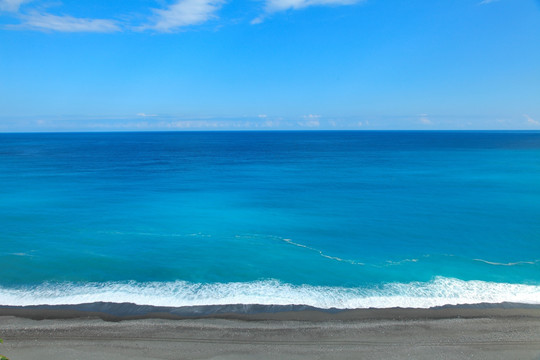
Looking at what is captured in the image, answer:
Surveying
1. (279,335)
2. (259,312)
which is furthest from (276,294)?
(279,335)

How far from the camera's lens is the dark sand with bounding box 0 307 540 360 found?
11.2 m

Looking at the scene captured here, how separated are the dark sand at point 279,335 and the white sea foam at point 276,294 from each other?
816 millimetres

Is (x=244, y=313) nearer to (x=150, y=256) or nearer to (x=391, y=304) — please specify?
(x=391, y=304)

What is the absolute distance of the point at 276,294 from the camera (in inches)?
605

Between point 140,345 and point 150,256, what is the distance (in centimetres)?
835

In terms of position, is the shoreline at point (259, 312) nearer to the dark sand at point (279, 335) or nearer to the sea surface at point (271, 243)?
the dark sand at point (279, 335)

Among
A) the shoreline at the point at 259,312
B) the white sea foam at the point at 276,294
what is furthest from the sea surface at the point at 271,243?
the shoreline at the point at 259,312

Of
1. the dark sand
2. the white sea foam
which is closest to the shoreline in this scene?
the dark sand

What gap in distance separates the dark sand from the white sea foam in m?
0.82

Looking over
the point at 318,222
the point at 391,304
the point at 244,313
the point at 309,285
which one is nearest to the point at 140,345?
the point at 244,313

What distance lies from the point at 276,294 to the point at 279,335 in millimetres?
3191

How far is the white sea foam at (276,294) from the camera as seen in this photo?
575 inches

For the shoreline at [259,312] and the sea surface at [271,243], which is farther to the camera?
the sea surface at [271,243]

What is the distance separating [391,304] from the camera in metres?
14.4
